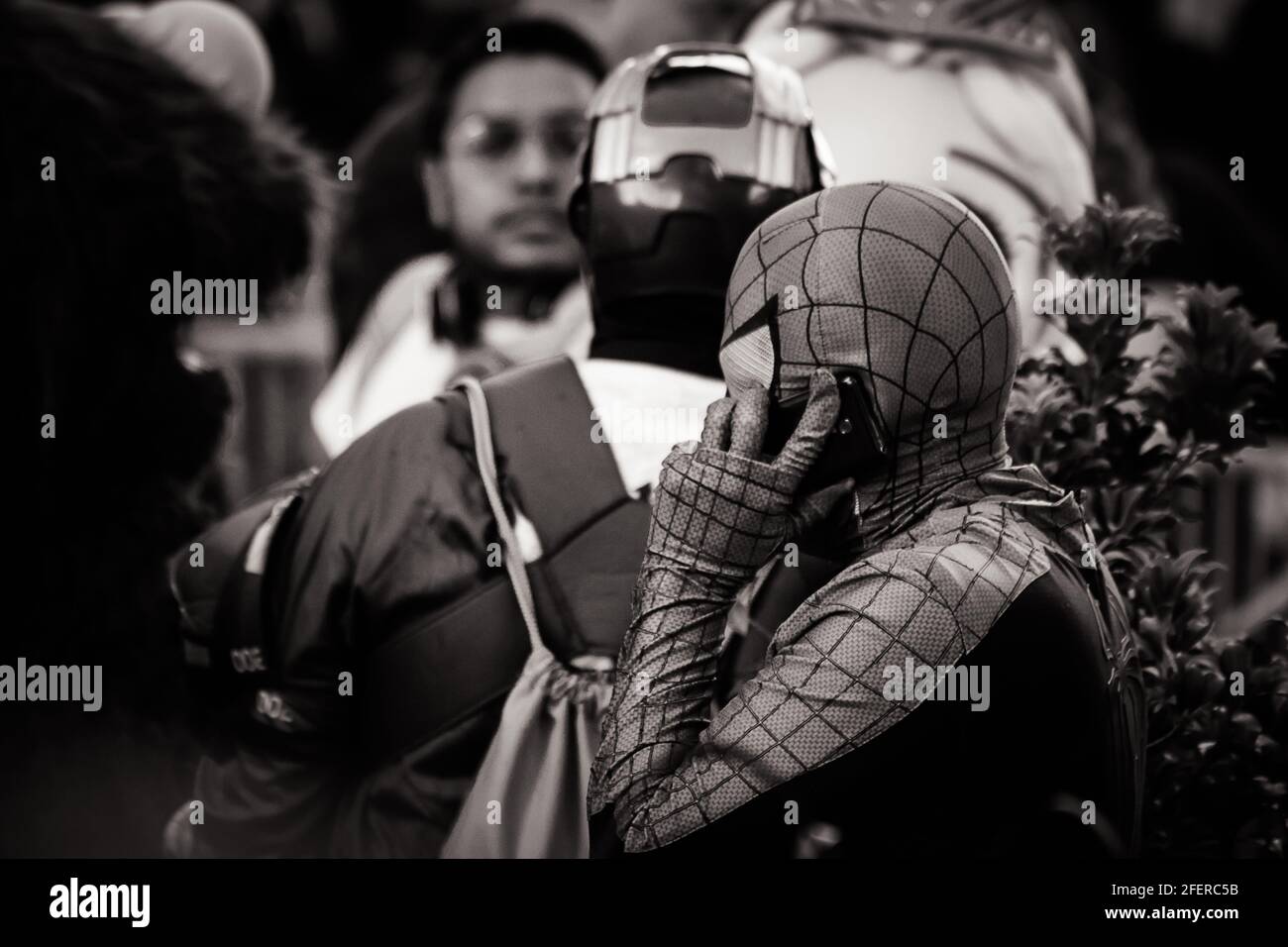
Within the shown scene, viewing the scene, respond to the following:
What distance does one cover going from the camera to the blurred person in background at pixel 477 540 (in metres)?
1.79

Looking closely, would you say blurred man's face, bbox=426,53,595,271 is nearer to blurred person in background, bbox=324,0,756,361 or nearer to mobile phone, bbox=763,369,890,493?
blurred person in background, bbox=324,0,756,361

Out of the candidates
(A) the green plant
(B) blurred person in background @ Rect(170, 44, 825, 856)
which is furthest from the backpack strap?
(A) the green plant

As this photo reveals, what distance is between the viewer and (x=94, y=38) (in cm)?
Result: 272

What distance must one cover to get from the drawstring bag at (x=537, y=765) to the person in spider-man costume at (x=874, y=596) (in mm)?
360

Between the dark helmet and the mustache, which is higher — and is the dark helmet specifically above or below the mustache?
below

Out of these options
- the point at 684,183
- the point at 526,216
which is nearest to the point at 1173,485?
the point at 684,183

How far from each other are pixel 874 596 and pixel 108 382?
5.94 ft

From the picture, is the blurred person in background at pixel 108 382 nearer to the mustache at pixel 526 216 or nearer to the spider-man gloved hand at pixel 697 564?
the mustache at pixel 526 216

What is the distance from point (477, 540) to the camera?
1812mm

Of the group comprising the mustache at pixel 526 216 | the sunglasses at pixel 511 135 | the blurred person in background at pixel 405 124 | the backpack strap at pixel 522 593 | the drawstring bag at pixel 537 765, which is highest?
the blurred person in background at pixel 405 124

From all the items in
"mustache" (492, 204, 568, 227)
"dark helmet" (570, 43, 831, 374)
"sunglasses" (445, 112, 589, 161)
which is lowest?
"dark helmet" (570, 43, 831, 374)

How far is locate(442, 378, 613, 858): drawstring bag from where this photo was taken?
5.63 feet

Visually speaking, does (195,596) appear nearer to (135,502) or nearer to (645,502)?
(645,502)

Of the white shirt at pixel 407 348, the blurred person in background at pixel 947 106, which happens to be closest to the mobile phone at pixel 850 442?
the blurred person in background at pixel 947 106
